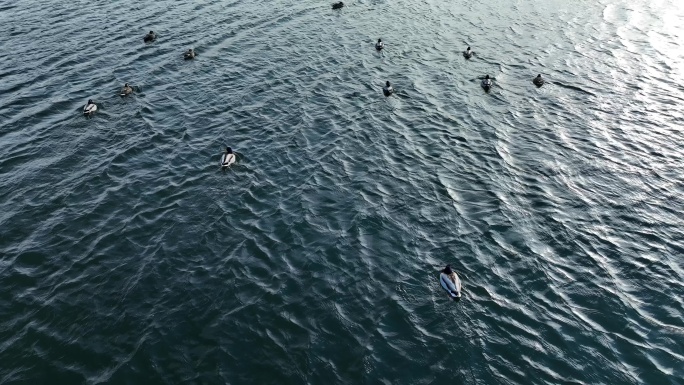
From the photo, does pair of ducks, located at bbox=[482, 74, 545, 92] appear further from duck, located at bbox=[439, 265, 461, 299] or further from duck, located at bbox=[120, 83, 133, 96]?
duck, located at bbox=[120, 83, 133, 96]

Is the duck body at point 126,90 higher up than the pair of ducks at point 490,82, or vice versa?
the pair of ducks at point 490,82

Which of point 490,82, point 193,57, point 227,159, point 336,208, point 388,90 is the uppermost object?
point 490,82

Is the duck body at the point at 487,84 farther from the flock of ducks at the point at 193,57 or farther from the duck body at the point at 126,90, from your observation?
the duck body at the point at 126,90

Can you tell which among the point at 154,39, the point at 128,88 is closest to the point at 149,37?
the point at 154,39

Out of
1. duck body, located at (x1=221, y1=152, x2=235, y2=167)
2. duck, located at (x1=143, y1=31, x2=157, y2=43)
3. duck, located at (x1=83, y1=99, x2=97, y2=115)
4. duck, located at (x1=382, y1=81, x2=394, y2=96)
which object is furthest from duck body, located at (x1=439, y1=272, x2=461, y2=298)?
duck, located at (x1=143, y1=31, x2=157, y2=43)

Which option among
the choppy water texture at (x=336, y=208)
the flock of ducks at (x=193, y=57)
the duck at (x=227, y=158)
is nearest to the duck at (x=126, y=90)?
the flock of ducks at (x=193, y=57)

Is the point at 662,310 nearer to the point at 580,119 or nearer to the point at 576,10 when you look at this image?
the point at 580,119

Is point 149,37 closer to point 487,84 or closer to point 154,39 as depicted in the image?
point 154,39
